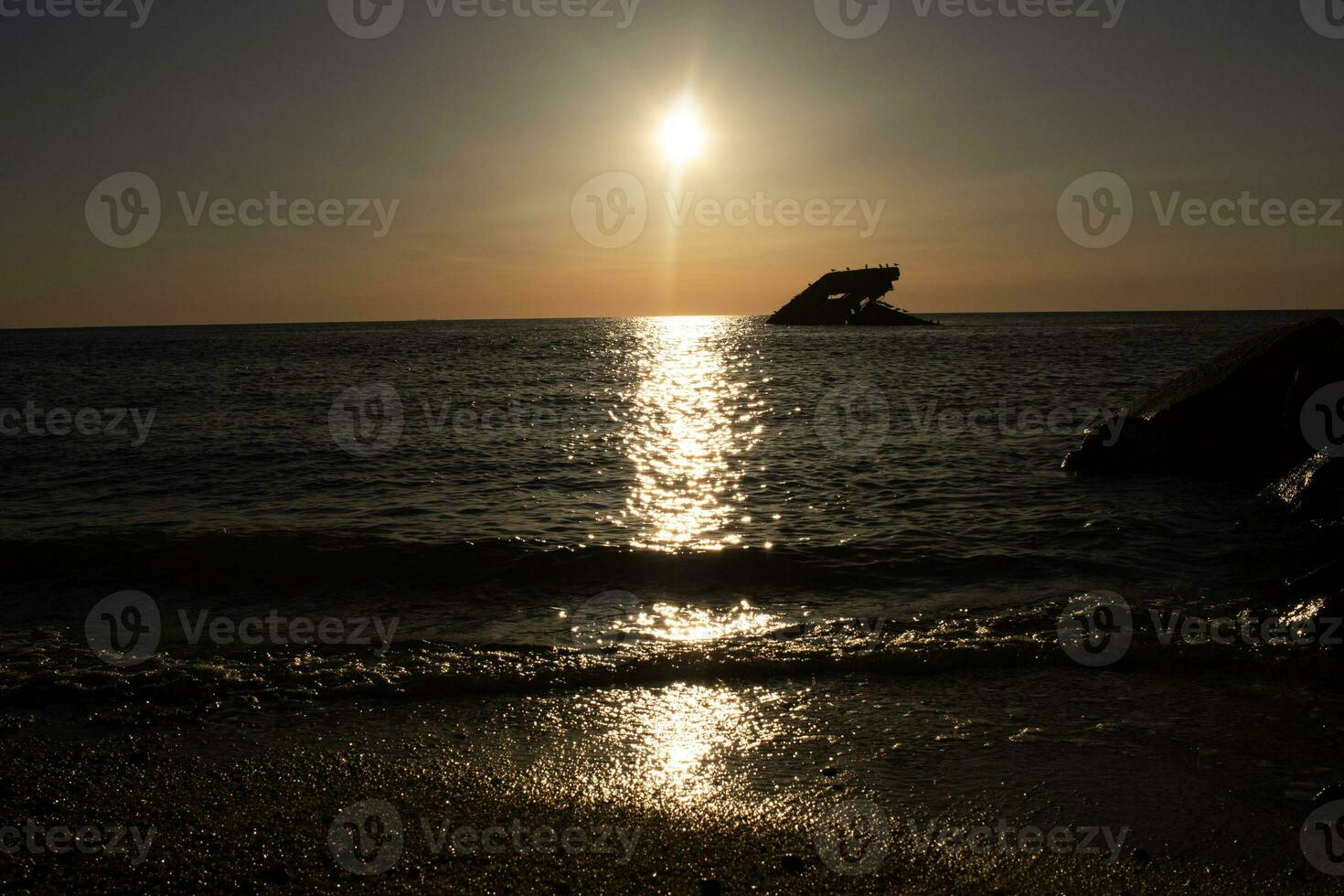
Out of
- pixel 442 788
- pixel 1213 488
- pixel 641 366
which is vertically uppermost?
pixel 641 366

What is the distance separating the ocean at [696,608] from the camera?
16.7 feet

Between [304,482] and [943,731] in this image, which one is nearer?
[943,731]

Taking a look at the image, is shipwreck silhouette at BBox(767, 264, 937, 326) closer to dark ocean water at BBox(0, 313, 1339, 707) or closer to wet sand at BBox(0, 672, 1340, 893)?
dark ocean water at BBox(0, 313, 1339, 707)

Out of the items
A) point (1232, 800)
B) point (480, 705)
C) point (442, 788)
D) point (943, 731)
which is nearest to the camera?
point (1232, 800)

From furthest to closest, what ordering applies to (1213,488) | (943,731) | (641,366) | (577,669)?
(641,366) → (1213,488) → (577,669) → (943,731)

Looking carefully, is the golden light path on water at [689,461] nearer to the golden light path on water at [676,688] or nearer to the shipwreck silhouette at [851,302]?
the golden light path on water at [676,688]

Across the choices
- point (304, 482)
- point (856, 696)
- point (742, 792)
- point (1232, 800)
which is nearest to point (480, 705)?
point (742, 792)

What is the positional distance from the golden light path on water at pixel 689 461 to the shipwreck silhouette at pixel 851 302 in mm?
61776

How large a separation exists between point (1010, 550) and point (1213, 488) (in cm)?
550

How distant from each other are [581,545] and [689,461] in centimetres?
711

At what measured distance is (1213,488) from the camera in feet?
43.4

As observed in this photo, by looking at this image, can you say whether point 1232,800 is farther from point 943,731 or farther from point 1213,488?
point 1213,488

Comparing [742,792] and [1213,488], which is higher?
[1213,488]

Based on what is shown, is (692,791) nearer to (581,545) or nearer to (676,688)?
(676,688)
